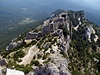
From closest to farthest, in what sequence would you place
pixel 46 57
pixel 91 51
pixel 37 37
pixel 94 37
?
pixel 46 57
pixel 37 37
pixel 91 51
pixel 94 37

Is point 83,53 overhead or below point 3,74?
below

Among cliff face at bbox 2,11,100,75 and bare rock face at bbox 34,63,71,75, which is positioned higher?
bare rock face at bbox 34,63,71,75

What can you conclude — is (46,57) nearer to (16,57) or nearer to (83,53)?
(16,57)

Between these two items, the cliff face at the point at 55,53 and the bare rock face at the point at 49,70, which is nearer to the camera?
the bare rock face at the point at 49,70

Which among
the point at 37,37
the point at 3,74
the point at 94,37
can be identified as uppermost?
the point at 3,74

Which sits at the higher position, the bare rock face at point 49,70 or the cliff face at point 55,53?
the bare rock face at point 49,70

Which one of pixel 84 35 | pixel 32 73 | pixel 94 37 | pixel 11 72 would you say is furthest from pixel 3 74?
pixel 94 37

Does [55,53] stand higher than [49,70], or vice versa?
[49,70]

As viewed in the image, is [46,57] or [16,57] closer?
[46,57]
